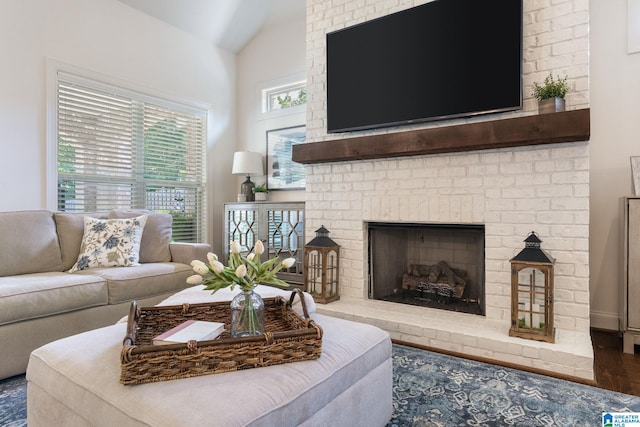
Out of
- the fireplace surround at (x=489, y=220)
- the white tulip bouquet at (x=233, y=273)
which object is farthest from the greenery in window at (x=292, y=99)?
the white tulip bouquet at (x=233, y=273)


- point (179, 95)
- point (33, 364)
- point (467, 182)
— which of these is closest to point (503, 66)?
point (467, 182)

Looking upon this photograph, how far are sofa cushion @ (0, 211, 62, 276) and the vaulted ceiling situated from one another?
7.49ft

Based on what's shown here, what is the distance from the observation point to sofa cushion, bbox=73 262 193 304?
2604 millimetres

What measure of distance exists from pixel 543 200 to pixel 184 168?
3547 millimetres

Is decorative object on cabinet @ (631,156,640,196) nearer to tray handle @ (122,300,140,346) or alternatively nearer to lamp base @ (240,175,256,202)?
tray handle @ (122,300,140,346)

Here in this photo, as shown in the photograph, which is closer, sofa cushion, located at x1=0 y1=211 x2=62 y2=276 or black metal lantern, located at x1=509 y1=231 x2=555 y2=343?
black metal lantern, located at x1=509 y1=231 x2=555 y2=343

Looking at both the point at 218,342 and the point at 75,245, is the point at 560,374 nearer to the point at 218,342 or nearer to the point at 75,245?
the point at 218,342

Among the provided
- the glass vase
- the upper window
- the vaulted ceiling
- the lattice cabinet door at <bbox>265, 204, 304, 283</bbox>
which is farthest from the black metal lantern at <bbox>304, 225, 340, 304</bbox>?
the vaulted ceiling

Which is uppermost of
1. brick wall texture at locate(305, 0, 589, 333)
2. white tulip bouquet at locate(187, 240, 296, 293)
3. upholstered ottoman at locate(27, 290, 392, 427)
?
brick wall texture at locate(305, 0, 589, 333)

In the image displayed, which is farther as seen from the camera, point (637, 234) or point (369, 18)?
point (369, 18)

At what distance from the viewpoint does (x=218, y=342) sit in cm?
115

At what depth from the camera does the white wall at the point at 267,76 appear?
4.31m

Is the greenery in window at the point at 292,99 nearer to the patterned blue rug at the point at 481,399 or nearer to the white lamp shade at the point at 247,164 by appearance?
the white lamp shade at the point at 247,164

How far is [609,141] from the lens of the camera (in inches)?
110
